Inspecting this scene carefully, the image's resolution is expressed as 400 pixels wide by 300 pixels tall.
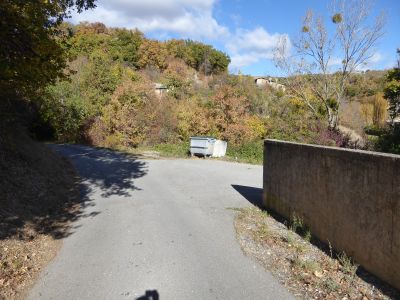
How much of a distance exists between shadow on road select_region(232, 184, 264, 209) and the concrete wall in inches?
72.8

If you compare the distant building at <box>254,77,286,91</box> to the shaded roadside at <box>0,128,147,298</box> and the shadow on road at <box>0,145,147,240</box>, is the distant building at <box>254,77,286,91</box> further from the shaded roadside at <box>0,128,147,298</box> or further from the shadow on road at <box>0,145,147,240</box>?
the shaded roadside at <box>0,128,147,298</box>

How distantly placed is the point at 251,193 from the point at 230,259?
5.70 m

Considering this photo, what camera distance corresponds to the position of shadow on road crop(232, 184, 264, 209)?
10656 mm

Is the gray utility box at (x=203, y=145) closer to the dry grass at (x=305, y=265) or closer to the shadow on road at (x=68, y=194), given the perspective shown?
the shadow on road at (x=68, y=194)

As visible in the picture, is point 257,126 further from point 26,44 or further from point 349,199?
point 349,199

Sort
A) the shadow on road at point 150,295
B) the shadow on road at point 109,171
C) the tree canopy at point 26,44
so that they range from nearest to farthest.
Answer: the shadow on road at point 150,295, the tree canopy at point 26,44, the shadow on road at point 109,171

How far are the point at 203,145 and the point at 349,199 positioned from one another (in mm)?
15030

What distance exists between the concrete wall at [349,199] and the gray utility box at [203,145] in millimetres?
12085

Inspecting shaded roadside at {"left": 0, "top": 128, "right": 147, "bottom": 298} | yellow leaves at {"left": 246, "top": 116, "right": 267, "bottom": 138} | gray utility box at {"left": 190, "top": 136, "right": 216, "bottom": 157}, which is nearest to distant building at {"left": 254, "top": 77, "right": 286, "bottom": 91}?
yellow leaves at {"left": 246, "top": 116, "right": 267, "bottom": 138}

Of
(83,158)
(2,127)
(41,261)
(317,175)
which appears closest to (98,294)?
(41,261)

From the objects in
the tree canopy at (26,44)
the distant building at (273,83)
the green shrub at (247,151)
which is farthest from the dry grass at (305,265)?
the distant building at (273,83)

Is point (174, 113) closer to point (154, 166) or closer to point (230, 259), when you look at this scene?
point (154, 166)

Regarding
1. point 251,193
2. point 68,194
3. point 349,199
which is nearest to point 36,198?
point 68,194

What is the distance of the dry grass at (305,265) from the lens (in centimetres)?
508
